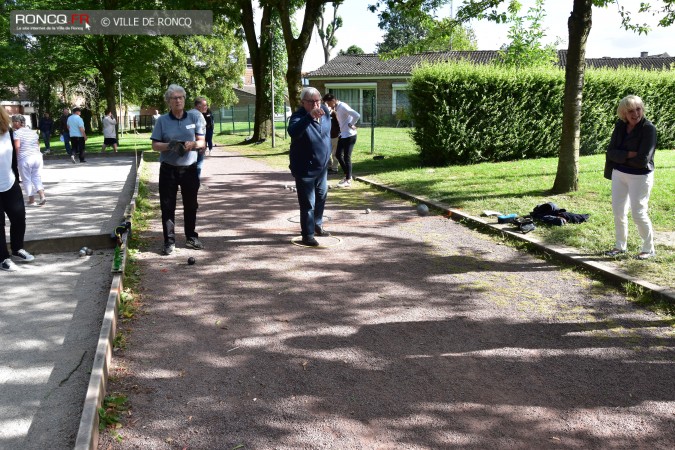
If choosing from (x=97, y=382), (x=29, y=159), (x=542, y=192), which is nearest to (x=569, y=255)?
(x=542, y=192)

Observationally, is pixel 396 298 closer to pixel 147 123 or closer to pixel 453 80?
pixel 453 80

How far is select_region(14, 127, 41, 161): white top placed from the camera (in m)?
11.9

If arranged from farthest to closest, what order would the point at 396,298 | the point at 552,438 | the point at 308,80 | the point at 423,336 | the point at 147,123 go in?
the point at 147,123 < the point at 308,80 < the point at 396,298 < the point at 423,336 < the point at 552,438

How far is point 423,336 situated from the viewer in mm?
5039

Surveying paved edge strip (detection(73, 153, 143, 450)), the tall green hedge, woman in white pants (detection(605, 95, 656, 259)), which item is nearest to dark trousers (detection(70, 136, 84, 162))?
the tall green hedge

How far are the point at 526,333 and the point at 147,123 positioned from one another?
220 ft

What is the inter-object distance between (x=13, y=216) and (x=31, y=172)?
5.02 metres

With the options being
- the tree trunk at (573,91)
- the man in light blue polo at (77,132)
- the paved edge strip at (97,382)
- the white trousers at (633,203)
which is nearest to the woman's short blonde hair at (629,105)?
the white trousers at (633,203)

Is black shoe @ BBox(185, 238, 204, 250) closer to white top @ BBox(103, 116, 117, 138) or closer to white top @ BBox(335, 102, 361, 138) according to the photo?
white top @ BBox(335, 102, 361, 138)

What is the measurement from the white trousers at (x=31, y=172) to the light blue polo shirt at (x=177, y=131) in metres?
5.69

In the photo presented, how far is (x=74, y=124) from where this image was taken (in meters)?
21.3

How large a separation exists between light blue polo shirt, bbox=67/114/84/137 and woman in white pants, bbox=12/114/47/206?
932 cm

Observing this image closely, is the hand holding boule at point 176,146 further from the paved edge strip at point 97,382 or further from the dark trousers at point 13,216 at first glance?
the paved edge strip at point 97,382

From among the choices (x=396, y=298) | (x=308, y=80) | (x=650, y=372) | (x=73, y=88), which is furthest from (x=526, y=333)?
(x=73, y=88)
